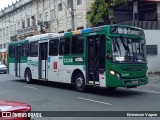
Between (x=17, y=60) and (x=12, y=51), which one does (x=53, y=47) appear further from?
(x=12, y=51)

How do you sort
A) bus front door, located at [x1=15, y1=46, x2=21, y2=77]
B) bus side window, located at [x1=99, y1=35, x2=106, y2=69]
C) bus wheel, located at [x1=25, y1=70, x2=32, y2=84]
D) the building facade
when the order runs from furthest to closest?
the building facade → bus front door, located at [x1=15, y1=46, x2=21, y2=77] → bus wheel, located at [x1=25, y1=70, x2=32, y2=84] → bus side window, located at [x1=99, y1=35, x2=106, y2=69]

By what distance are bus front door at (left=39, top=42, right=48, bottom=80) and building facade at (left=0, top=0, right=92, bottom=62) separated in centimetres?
1111

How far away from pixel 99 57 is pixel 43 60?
19.7ft

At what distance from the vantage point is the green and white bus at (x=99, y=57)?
1364 cm

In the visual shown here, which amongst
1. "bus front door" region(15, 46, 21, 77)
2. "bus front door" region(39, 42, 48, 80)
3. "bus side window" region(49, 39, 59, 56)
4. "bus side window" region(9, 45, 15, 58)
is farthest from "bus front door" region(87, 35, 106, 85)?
"bus side window" region(9, 45, 15, 58)

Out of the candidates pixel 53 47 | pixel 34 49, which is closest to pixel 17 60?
pixel 34 49

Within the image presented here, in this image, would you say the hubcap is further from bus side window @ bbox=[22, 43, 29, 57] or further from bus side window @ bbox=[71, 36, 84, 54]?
bus side window @ bbox=[22, 43, 29, 57]

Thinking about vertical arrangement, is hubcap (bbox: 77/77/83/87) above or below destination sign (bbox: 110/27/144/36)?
below

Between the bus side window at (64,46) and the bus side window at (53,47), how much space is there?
459 mm

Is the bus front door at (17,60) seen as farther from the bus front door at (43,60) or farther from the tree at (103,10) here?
the tree at (103,10)

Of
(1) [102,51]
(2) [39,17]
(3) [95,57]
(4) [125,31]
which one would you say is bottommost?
(3) [95,57]

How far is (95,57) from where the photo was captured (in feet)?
47.7

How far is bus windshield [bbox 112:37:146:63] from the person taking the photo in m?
13.7

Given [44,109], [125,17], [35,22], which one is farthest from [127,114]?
[35,22]
